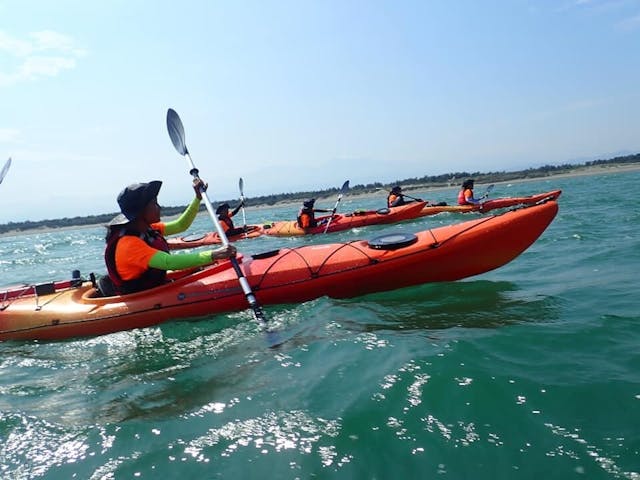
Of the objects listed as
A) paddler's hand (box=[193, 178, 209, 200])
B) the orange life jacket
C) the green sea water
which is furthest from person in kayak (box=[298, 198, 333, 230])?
the green sea water

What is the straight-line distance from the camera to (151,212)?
4.95 m

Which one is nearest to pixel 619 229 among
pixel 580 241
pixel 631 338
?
pixel 580 241

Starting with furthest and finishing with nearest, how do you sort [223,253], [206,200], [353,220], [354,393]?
[353,220], [206,200], [223,253], [354,393]

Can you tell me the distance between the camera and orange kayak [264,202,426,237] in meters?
13.5

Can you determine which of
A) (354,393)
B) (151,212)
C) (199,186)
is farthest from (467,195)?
(354,393)

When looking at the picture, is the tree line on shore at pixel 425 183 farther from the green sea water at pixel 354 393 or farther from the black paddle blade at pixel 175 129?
the green sea water at pixel 354 393

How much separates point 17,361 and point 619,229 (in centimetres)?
960

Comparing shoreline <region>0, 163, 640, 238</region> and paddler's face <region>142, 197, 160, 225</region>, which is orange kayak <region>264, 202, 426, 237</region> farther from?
shoreline <region>0, 163, 640, 238</region>

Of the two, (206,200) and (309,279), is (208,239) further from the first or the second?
(309,279)

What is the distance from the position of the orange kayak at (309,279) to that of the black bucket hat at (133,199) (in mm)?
866

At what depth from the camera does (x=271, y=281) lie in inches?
208

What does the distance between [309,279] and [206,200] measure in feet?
6.88

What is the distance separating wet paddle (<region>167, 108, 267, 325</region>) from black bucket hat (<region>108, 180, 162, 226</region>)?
0.93m

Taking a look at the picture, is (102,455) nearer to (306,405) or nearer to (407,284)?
(306,405)
